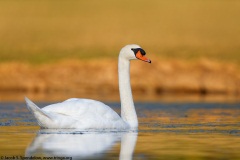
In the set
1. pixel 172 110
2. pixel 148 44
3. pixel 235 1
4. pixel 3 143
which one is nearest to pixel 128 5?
pixel 235 1

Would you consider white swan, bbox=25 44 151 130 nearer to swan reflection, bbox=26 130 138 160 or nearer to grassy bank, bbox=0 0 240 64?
swan reflection, bbox=26 130 138 160

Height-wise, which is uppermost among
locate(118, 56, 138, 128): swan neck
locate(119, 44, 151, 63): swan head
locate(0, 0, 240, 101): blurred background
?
locate(0, 0, 240, 101): blurred background

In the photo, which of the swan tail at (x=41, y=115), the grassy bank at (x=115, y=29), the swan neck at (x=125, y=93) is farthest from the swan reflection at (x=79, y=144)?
the grassy bank at (x=115, y=29)

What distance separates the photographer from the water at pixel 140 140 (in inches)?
446

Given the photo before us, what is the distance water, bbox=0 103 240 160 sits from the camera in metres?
11.3

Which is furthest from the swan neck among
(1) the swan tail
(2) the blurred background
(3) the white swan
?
(2) the blurred background

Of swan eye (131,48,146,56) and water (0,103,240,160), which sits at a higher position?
swan eye (131,48,146,56)

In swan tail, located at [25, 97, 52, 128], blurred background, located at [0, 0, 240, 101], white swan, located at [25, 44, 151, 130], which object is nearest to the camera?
swan tail, located at [25, 97, 52, 128]

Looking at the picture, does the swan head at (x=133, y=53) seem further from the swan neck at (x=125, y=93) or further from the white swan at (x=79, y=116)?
the white swan at (x=79, y=116)

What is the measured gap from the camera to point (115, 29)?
4059 cm

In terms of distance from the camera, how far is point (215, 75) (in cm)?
3072

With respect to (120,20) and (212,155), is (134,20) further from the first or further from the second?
(212,155)

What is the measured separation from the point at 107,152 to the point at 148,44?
84.6 ft

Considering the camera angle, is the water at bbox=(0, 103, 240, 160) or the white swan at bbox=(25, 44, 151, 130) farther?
the white swan at bbox=(25, 44, 151, 130)
